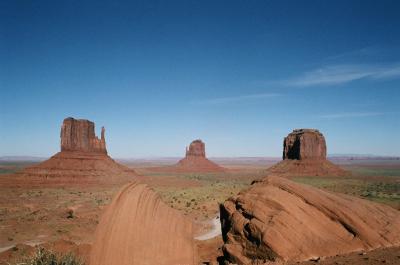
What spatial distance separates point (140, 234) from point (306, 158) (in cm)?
11665

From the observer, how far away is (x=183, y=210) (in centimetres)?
4094

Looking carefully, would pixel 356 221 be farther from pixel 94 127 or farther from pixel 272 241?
pixel 94 127

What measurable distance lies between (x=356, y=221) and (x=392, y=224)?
155cm

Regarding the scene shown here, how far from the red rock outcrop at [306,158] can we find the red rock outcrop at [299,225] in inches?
3871

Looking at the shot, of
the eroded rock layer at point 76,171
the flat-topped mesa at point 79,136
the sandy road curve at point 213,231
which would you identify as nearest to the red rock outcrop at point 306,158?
the eroded rock layer at point 76,171

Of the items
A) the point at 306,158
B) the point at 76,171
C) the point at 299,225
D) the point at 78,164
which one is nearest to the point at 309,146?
the point at 306,158

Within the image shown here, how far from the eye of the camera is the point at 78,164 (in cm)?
8150

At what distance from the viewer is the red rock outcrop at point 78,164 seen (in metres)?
76.3

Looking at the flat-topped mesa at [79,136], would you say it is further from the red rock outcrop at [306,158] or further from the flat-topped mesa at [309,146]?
the flat-topped mesa at [309,146]

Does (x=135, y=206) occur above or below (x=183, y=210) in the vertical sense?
above

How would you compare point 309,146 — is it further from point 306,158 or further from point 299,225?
point 299,225

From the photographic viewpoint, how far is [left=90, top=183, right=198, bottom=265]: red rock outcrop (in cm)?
1022

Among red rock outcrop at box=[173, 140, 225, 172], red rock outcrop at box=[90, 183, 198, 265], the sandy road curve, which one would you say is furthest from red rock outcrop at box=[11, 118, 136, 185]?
red rock outcrop at box=[173, 140, 225, 172]

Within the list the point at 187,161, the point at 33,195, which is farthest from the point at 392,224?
the point at 187,161
